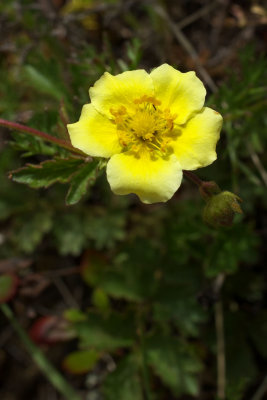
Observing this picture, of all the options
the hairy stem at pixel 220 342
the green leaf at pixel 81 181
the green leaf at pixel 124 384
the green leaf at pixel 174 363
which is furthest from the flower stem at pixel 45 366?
the green leaf at pixel 81 181

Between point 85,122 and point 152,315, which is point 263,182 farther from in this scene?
point 85,122

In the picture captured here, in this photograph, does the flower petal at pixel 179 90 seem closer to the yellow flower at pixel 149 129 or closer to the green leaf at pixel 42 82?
the yellow flower at pixel 149 129

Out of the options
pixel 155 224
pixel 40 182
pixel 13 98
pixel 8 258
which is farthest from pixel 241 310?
pixel 13 98

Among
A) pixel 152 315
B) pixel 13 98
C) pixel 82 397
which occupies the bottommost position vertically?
pixel 82 397

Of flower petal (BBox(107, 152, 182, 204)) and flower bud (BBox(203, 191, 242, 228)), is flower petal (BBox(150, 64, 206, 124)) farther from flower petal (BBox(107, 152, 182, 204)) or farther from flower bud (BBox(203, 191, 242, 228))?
flower bud (BBox(203, 191, 242, 228))

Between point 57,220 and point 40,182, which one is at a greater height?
point 40,182

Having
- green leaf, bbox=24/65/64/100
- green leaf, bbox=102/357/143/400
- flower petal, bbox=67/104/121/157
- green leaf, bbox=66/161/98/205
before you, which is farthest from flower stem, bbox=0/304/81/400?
flower petal, bbox=67/104/121/157

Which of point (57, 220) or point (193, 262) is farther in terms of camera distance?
point (57, 220)
